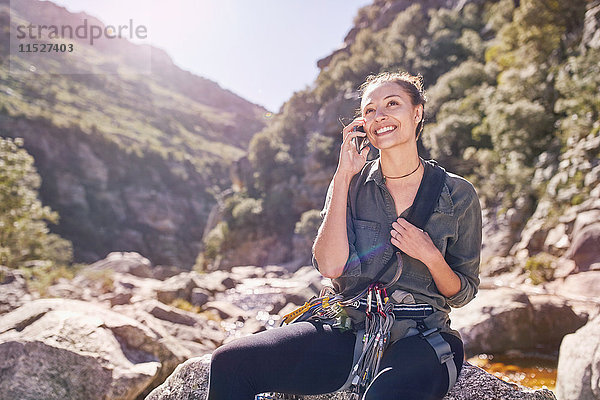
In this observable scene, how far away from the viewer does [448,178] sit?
7.25 feet

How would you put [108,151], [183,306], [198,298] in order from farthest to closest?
[108,151], [198,298], [183,306]

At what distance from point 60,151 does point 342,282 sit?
66.2 m

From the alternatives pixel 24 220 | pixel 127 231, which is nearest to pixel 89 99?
pixel 127 231

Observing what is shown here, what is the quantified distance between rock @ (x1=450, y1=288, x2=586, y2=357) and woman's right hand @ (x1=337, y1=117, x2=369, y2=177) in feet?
16.8

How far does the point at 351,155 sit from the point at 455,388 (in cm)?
146

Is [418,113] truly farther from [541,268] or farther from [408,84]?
[541,268]

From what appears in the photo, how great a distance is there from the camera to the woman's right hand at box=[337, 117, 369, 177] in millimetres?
2270

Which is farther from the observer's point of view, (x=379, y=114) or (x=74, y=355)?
(x=74, y=355)

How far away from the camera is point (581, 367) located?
11.6ft

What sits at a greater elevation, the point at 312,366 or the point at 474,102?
the point at 474,102

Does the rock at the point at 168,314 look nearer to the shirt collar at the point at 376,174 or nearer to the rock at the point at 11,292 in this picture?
the rock at the point at 11,292

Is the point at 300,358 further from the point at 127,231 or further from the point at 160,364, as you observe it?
the point at 127,231

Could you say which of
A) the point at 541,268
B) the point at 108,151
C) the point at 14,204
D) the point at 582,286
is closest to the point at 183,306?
the point at 14,204

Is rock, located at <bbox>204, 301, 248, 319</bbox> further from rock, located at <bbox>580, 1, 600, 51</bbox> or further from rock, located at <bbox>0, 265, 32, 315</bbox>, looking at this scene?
rock, located at <bbox>580, 1, 600, 51</bbox>
